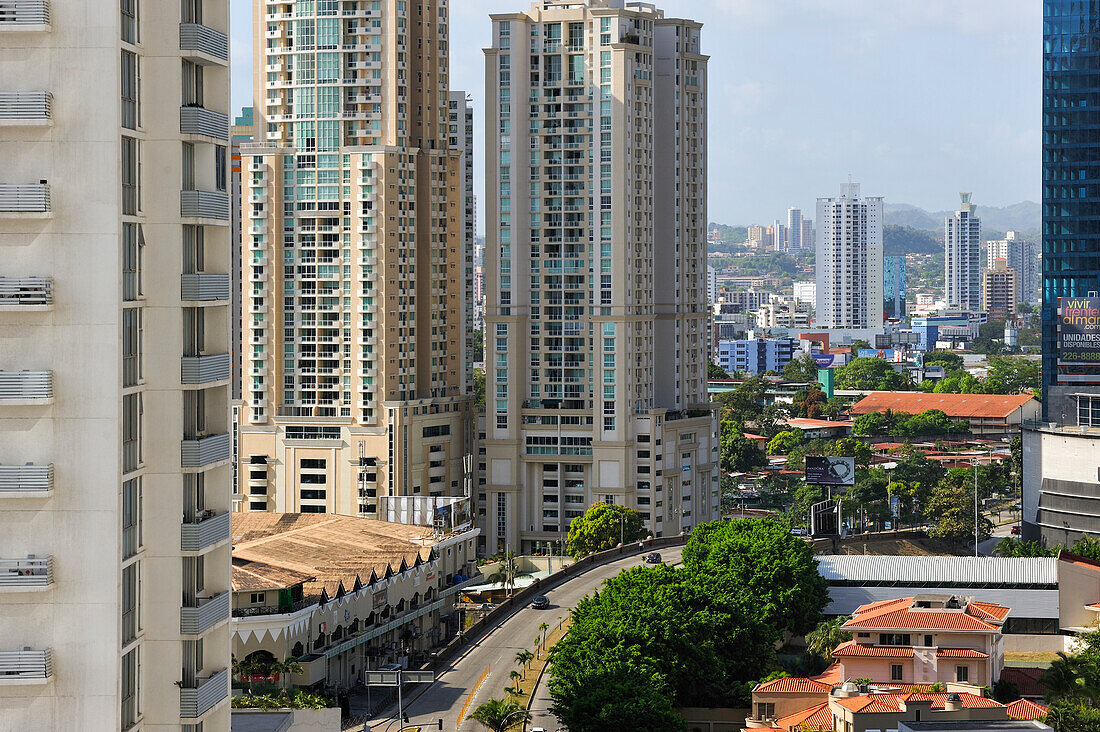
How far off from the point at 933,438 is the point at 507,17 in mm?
88812

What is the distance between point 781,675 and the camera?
69.1 m

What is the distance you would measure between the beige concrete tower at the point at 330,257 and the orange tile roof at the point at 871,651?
47.8 m

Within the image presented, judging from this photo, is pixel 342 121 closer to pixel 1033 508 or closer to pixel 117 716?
pixel 1033 508

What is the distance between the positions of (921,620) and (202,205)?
42.3m

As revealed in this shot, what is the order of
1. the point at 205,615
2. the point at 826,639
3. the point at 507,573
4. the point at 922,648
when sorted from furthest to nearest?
1. the point at 507,573
2. the point at 826,639
3. the point at 922,648
4. the point at 205,615

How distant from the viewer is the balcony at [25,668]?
31.6m

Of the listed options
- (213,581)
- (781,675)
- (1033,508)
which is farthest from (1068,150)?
(213,581)

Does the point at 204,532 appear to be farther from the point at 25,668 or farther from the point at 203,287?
the point at 25,668

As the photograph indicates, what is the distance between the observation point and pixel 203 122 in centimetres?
3544

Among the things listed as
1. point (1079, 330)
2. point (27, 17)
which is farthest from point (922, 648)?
point (1079, 330)

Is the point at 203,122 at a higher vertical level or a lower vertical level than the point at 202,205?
higher

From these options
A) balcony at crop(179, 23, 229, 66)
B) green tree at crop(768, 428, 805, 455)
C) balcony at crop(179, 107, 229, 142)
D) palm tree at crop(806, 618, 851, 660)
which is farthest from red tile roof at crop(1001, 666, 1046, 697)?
green tree at crop(768, 428, 805, 455)

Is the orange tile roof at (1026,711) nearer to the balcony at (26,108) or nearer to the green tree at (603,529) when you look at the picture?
the balcony at (26,108)

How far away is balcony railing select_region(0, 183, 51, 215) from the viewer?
3178cm
